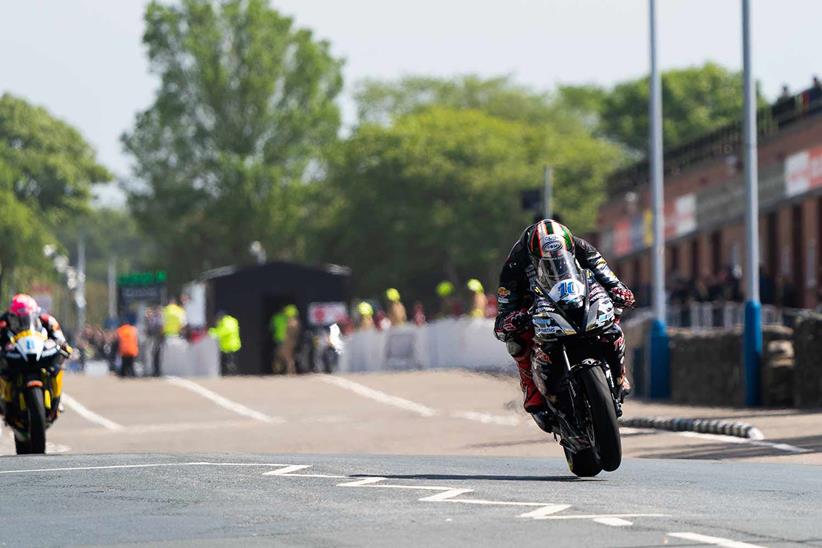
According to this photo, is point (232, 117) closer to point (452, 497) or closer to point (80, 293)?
point (80, 293)

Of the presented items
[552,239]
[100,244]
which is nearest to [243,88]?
[552,239]

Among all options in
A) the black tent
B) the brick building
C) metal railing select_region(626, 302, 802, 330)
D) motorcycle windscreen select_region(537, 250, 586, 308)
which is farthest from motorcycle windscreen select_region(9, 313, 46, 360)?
the black tent

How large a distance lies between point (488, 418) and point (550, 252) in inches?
652

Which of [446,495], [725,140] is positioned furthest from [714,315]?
[446,495]

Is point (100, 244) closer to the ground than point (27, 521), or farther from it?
farther from it

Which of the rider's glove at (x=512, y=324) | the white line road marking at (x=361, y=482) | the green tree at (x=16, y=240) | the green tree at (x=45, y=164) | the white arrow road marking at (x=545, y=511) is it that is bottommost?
the white arrow road marking at (x=545, y=511)

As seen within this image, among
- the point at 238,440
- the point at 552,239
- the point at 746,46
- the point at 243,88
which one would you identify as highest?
the point at 243,88

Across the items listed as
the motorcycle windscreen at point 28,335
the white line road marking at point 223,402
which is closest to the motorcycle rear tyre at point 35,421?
the motorcycle windscreen at point 28,335

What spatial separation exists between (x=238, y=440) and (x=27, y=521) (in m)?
15.6

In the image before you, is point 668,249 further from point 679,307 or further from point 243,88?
point 679,307

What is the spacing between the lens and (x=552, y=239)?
14.1 meters

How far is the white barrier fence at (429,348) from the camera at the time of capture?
1817 inches

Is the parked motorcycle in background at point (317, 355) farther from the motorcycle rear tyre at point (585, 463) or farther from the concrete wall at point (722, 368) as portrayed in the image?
the motorcycle rear tyre at point (585, 463)

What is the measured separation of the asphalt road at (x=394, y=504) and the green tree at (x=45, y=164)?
8499 centimetres
